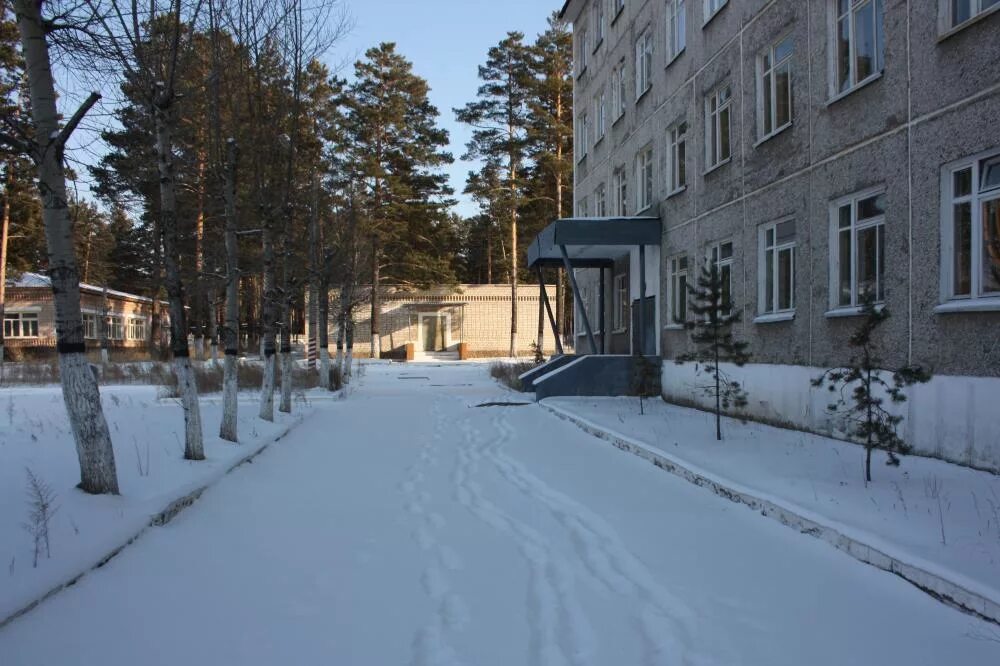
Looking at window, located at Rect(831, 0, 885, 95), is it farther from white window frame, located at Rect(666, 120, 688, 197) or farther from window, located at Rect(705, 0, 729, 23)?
white window frame, located at Rect(666, 120, 688, 197)

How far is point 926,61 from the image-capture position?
28.0 ft

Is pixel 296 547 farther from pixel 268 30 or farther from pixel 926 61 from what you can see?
pixel 268 30

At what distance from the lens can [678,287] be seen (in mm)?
17312

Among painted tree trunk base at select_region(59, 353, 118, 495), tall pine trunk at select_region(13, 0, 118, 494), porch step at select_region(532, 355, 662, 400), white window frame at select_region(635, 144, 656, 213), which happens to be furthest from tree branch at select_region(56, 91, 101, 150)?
white window frame at select_region(635, 144, 656, 213)

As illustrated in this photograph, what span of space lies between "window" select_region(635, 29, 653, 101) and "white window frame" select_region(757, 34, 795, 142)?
5.90 meters

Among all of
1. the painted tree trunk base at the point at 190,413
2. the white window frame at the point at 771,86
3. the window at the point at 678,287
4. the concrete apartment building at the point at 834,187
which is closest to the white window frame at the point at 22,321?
the concrete apartment building at the point at 834,187

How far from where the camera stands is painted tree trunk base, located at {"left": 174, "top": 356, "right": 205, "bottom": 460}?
842 centimetres

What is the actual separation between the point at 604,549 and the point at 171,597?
2.79 m

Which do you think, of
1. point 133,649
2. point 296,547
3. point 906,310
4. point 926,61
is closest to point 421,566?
point 296,547

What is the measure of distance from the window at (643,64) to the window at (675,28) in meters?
1.28

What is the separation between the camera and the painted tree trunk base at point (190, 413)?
8422 millimetres

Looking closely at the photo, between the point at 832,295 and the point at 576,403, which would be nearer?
the point at 832,295

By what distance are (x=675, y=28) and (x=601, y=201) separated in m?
7.86

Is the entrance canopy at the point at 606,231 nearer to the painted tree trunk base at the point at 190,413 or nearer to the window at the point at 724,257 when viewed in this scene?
the window at the point at 724,257
